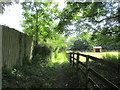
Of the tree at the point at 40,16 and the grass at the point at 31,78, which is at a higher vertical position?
the tree at the point at 40,16

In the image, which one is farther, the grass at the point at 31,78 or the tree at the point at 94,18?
the tree at the point at 94,18

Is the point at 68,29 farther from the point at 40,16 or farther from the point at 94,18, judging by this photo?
the point at 40,16

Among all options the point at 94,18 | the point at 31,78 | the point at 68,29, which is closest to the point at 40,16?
the point at 68,29

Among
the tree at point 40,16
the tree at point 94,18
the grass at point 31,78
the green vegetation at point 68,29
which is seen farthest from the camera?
the tree at point 40,16

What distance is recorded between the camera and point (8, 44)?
354 centimetres

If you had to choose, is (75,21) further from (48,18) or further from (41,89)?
(41,89)

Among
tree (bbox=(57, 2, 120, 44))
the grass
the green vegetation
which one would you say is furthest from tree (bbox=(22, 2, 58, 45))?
the grass

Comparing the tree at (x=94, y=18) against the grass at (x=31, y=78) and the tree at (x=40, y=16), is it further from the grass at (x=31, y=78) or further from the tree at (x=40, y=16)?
the grass at (x=31, y=78)

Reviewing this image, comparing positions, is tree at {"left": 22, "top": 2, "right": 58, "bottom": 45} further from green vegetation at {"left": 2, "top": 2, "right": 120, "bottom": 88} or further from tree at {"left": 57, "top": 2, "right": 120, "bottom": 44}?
tree at {"left": 57, "top": 2, "right": 120, "bottom": 44}

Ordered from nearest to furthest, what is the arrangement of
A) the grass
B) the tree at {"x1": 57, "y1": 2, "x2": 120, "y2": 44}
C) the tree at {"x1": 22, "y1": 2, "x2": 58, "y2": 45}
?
the grass, the tree at {"x1": 57, "y1": 2, "x2": 120, "y2": 44}, the tree at {"x1": 22, "y1": 2, "x2": 58, "y2": 45}

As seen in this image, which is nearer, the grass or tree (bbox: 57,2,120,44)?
the grass

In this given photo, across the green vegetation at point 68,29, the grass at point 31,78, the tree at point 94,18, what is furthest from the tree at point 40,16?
the grass at point 31,78

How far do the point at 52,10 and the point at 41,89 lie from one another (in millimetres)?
5717

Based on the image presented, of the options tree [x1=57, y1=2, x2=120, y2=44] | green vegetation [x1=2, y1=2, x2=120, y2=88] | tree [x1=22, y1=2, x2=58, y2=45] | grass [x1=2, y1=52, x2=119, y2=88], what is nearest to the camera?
grass [x1=2, y1=52, x2=119, y2=88]
